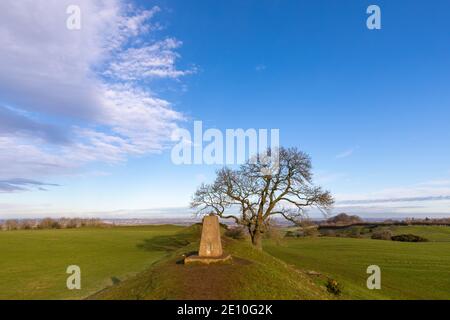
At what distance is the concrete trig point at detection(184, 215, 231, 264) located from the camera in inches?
715

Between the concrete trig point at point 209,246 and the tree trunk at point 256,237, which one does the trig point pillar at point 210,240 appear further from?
the tree trunk at point 256,237

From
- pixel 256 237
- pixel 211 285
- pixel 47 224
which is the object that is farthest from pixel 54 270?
pixel 47 224

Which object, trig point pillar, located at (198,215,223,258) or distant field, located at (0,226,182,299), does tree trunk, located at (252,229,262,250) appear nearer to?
distant field, located at (0,226,182,299)

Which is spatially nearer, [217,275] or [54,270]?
[217,275]

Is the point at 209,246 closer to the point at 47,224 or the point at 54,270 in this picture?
A: the point at 54,270

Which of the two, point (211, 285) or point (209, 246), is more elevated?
point (209, 246)

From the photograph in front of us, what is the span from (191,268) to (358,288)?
16.1m

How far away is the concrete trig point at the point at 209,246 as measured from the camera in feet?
59.6

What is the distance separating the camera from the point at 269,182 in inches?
1512

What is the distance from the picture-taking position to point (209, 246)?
18.7 meters

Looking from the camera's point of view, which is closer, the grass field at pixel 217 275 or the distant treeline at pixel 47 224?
the grass field at pixel 217 275

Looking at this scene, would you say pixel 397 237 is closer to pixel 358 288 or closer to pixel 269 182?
pixel 269 182

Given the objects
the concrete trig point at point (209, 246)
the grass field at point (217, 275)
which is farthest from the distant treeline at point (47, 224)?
the concrete trig point at point (209, 246)
